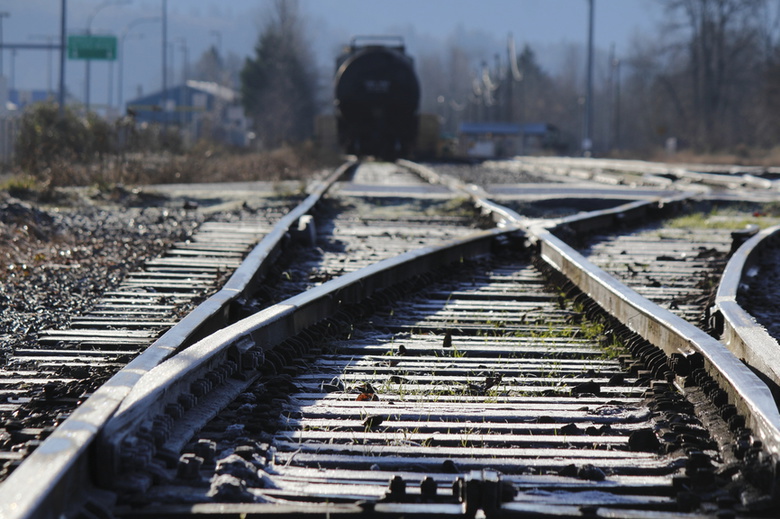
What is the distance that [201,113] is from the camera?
80.6 m

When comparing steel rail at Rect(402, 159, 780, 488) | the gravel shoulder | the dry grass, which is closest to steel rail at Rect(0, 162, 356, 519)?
the gravel shoulder

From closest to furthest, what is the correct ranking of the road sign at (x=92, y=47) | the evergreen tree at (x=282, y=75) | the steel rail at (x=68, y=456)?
the steel rail at (x=68, y=456) → the road sign at (x=92, y=47) → the evergreen tree at (x=282, y=75)

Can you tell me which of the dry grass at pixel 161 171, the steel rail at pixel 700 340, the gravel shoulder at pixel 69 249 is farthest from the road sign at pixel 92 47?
the steel rail at pixel 700 340

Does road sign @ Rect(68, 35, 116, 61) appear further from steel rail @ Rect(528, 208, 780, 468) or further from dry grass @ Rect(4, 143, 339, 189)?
steel rail @ Rect(528, 208, 780, 468)

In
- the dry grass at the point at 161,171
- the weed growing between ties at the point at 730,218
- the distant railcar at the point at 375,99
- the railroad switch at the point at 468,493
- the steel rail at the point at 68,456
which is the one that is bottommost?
the railroad switch at the point at 468,493

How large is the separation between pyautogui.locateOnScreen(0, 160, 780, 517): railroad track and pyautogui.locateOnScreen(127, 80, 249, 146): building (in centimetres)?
1672

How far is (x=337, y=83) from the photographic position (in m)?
28.6

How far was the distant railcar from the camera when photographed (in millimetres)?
28031

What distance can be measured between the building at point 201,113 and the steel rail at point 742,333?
16607 millimetres

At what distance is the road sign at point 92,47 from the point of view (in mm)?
44375

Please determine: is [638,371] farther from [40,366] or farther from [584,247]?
[584,247]

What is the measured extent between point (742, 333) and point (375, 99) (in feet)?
82.1

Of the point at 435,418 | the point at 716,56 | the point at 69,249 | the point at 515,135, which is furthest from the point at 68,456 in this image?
the point at 515,135

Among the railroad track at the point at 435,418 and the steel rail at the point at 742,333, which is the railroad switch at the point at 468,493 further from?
the steel rail at the point at 742,333
